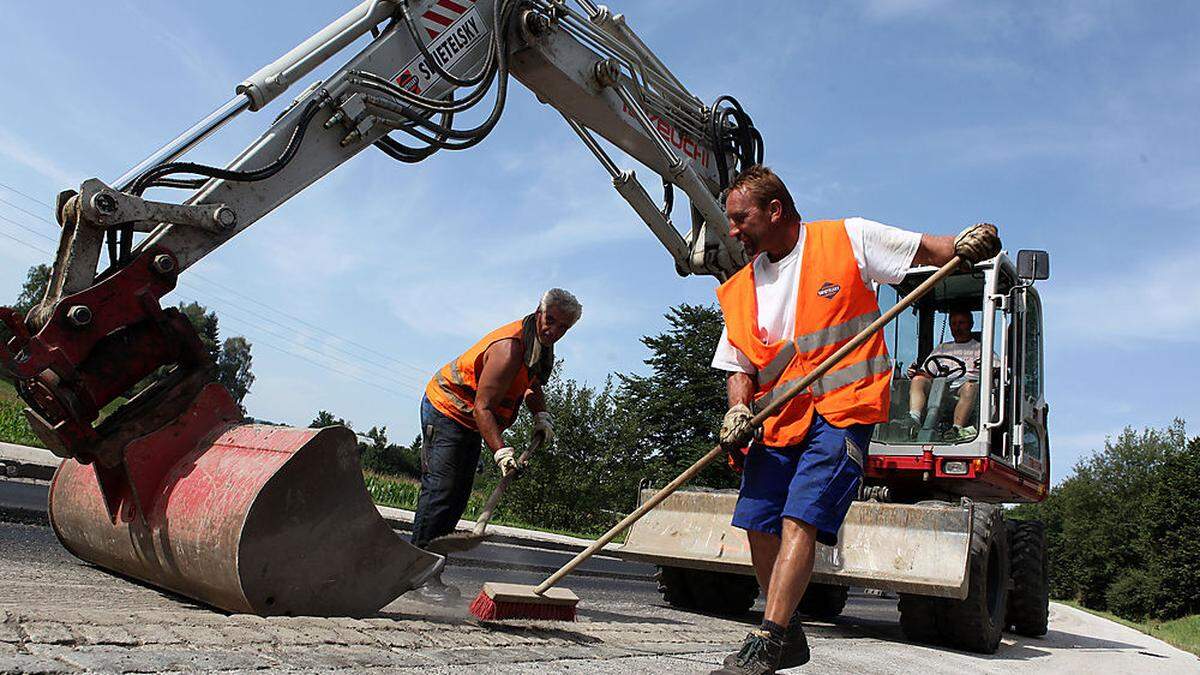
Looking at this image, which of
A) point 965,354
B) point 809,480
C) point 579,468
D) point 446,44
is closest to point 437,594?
point 809,480

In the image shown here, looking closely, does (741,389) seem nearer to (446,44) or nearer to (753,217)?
(753,217)

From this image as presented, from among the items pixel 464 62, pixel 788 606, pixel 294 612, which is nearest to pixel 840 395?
pixel 788 606

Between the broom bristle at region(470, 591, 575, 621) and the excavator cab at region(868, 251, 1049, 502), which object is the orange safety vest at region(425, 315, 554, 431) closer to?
the broom bristle at region(470, 591, 575, 621)

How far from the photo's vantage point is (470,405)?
4.95 metres

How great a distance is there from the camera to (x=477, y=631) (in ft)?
12.2

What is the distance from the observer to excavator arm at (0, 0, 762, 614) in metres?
3.59

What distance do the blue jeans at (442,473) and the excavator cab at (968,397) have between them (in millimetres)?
3377

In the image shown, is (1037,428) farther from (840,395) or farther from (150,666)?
(150,666)

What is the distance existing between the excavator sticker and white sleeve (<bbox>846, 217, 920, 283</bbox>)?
2.82m

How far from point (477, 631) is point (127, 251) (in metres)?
2.15

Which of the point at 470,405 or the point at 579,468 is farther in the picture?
the point at 579,468

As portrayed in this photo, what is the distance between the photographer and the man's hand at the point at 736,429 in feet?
11.6

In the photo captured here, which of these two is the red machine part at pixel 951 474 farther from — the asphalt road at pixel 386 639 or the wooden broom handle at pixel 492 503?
the wooden broom handle at pixel 492 503

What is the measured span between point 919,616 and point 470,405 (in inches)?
119
